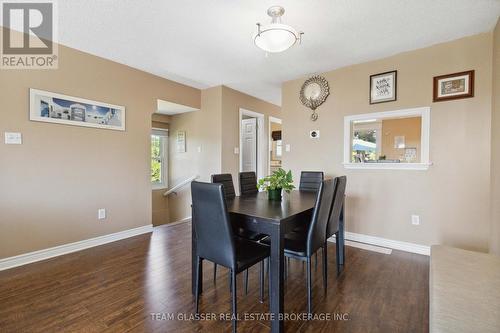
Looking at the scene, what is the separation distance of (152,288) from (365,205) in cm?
277

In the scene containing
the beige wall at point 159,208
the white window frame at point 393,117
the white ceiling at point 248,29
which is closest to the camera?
the white ceiling at point 248,29

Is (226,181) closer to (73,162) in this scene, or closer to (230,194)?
(230,194)

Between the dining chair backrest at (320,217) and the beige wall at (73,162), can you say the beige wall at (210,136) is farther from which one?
the dining chair backrest at (320,217)

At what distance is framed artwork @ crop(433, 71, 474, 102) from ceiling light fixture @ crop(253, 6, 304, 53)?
6.29ft

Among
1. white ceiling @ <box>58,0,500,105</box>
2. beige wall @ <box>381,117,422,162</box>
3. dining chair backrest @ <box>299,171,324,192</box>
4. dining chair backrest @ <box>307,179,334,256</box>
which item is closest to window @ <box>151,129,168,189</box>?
white ceiling @ <box>58,0,500,105</box>

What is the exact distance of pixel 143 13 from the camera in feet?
7.38

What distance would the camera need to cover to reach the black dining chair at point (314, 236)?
1771 mm

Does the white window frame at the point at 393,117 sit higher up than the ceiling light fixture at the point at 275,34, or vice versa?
the ceiling light fixture at the point at 275,34

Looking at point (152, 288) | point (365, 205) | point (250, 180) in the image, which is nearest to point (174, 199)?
point (250, 180)

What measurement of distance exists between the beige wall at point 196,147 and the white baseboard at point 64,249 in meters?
1.55

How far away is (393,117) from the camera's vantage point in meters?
3.16

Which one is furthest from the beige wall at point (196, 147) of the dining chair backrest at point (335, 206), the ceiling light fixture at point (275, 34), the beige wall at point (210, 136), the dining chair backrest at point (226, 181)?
the dining chair backrest at point (335, 206)

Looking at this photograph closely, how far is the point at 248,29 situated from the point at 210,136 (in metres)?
2.37

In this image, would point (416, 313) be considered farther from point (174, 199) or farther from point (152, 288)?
point (174, 199)
